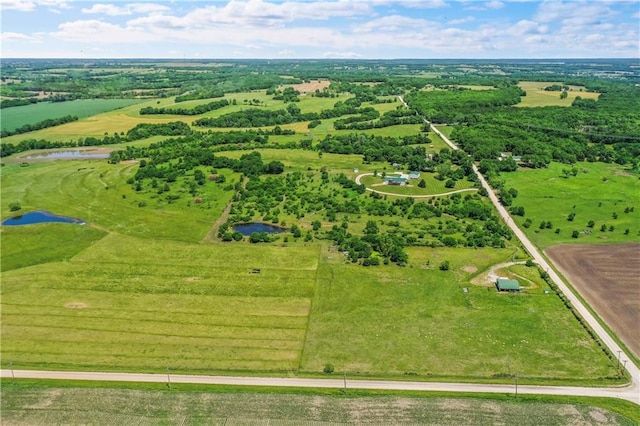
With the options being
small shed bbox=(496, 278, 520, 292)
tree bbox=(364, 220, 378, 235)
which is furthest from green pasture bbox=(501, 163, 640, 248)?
tree bbox=(364, 220, 378, 235)

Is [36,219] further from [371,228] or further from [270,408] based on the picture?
[270,408]

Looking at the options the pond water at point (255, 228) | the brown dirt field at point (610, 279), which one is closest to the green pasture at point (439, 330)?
the brown dirt field at point (610, 279)

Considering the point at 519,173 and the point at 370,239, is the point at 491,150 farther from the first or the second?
the point at 370,239

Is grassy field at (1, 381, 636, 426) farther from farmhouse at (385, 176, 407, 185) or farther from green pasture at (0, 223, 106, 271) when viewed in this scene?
farmhouse at (385, 176, 407, 185)

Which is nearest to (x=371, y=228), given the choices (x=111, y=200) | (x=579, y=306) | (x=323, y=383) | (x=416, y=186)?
(x=416, y=186)

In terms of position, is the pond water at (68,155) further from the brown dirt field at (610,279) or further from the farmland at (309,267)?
the brown dirt field at (610,279)

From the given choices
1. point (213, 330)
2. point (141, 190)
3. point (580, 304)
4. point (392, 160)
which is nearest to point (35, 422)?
point (213, 330)
